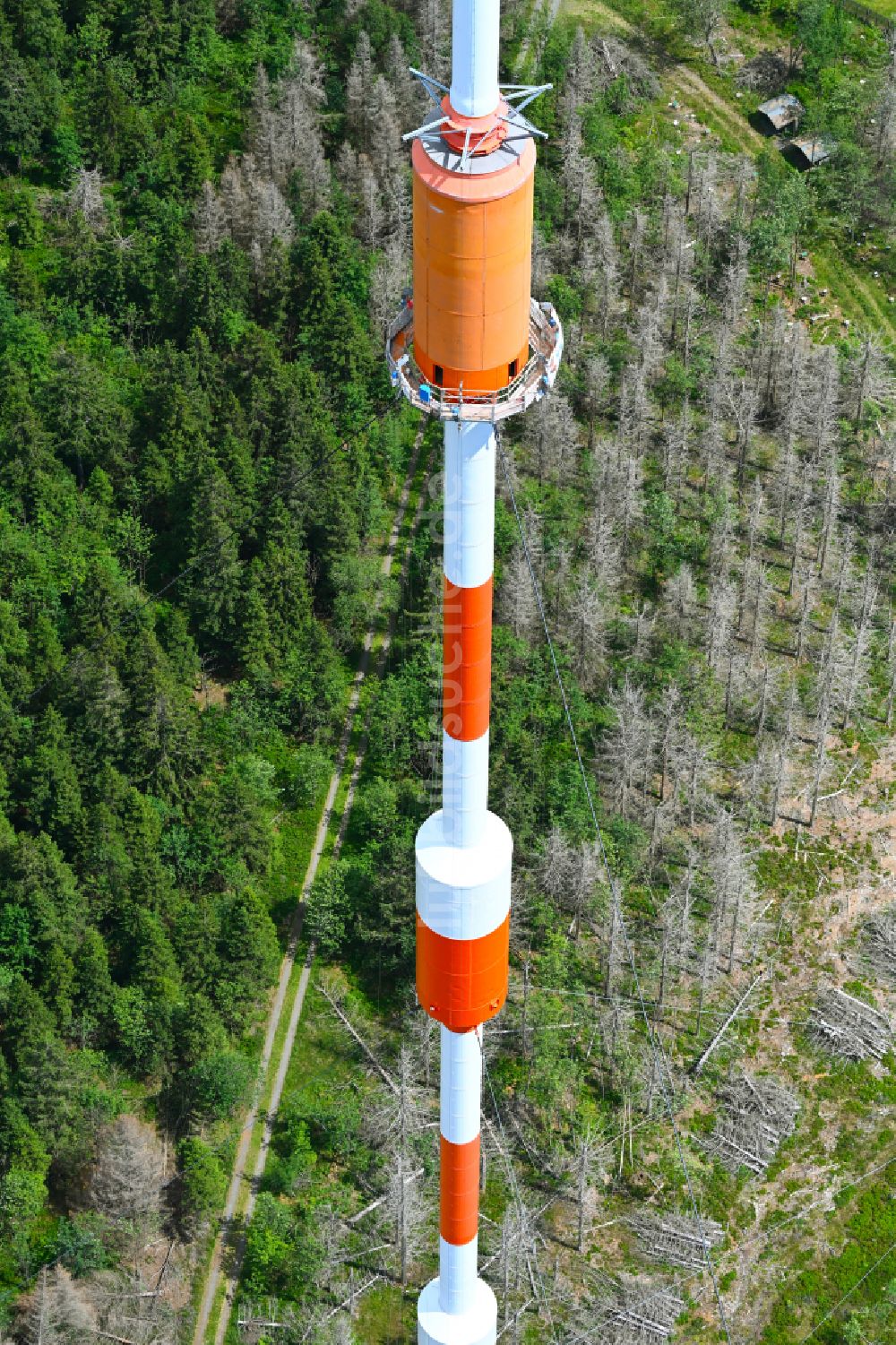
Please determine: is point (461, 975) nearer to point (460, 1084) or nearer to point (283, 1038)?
point (460, 1084)

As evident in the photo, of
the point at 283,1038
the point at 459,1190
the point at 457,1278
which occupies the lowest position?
the point at 283,1038

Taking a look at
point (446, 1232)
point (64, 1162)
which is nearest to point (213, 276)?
point (64, 1162)

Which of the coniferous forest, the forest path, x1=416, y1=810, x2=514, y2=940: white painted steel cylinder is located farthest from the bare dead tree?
A: x1=416, y1=810, x2=514, y2=940: white painted steel cylinder

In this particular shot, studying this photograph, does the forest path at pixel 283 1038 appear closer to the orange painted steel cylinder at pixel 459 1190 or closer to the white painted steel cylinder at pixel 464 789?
the orange painted steel cylinder at pixel 459 1190

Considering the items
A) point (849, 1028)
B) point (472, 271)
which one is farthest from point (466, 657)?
point (849, 1028)

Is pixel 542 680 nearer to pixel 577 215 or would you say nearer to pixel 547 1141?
pixel 547 1141

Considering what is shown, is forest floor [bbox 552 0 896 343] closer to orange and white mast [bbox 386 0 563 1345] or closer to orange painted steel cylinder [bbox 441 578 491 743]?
orange and white mast [bbox 386 0 563 1345]
